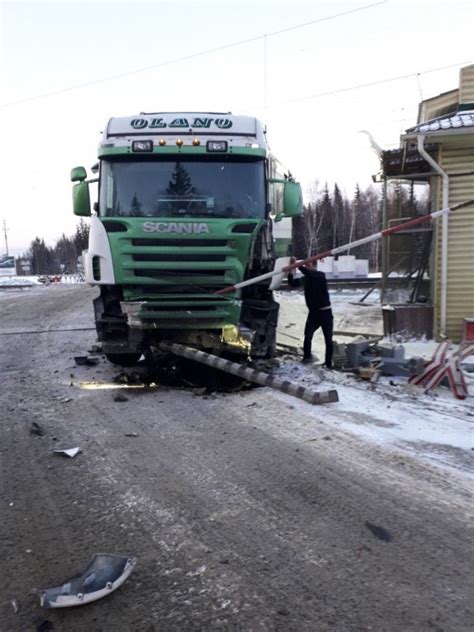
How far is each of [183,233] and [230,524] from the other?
428 cm

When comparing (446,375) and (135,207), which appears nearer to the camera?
(446,375)

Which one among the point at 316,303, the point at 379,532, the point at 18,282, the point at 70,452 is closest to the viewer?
the point at 379,532

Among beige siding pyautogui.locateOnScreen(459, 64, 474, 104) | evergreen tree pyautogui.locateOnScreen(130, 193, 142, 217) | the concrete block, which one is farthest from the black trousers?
the concrete block

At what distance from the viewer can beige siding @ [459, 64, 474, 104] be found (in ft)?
36.2

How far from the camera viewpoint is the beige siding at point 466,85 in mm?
11023

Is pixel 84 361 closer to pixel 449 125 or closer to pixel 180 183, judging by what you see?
pixel 180 183

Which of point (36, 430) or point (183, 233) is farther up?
point (183, 233)

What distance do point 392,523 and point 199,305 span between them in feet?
13.5

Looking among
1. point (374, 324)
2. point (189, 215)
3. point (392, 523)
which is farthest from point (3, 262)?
point (392, 523)

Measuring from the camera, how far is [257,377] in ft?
21.3

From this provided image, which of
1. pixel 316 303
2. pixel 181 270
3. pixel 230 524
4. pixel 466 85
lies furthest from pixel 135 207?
pixel 466 85

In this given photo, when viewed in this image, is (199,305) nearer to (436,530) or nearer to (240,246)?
(240,246)

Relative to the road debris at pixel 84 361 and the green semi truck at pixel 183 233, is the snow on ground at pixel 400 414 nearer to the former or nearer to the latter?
the green semi truck at pixel 183 233

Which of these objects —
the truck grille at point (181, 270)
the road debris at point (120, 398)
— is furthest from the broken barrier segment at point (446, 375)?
the road debris at point (120, 398)
